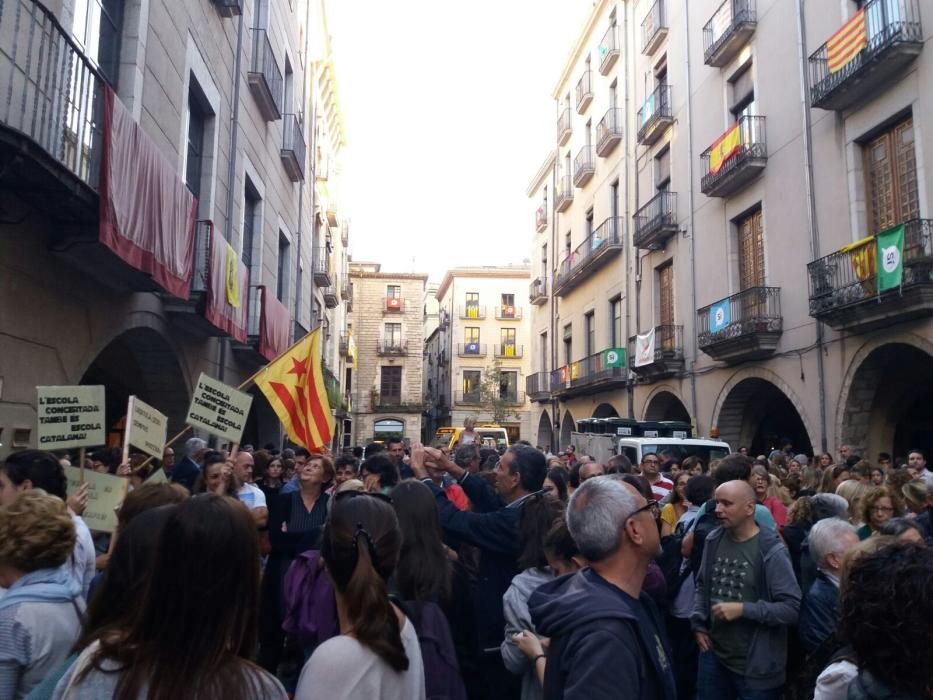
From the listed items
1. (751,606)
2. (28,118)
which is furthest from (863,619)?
(28,118)

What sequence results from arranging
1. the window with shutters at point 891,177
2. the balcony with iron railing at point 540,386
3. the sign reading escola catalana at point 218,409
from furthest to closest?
1. the balcony with iron railing at point 540,386
2. the window with shutters at point 891,177
3. the sign reading escola catalana at point 218,409

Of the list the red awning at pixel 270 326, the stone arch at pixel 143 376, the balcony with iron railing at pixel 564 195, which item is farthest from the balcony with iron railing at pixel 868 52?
the balcony with iron railing at pixel 564 195

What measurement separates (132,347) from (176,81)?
12.2ft

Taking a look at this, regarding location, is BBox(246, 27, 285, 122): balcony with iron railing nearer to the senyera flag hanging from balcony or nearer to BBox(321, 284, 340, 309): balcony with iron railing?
the senyera flag hanging from balcony

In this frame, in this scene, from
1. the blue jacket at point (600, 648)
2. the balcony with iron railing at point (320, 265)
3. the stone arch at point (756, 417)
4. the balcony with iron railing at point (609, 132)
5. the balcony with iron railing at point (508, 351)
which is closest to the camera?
the blue jacket at point (600, 648)

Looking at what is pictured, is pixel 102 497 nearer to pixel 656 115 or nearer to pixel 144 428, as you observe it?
pixel 144 428

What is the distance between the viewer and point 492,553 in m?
4.07

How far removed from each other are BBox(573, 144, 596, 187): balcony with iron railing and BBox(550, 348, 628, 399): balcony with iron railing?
6630 mm

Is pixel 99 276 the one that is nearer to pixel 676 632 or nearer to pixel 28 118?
pixel 28 118

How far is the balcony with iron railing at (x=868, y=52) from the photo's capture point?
473 inches

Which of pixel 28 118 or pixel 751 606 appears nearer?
pixel 751 606

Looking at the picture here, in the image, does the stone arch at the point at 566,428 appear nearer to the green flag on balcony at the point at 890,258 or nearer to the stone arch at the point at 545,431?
the stone arch at the point at 545,431

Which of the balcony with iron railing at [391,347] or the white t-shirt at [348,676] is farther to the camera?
the balcony with iron railing at [391,347]

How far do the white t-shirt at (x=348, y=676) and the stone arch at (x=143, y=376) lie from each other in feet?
29.2
